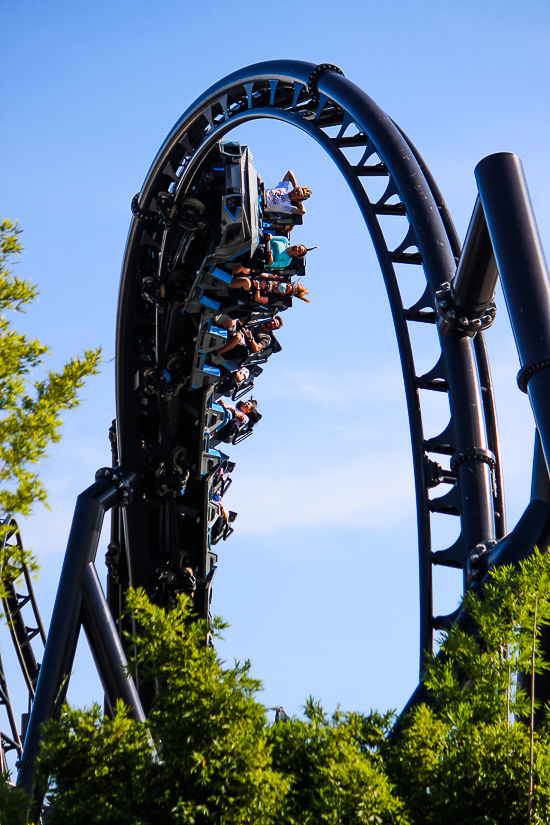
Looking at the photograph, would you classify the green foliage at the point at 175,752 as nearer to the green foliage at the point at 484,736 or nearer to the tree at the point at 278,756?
the tree at the point at 278,756

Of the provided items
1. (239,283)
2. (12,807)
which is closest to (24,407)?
(12,807)

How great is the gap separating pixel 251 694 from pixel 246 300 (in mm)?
8699

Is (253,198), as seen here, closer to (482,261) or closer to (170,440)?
(170,440)

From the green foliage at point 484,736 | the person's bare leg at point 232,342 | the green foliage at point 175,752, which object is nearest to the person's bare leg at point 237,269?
the person's bare leg at point 232,342

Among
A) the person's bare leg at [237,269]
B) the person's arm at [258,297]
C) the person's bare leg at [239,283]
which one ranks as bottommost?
the person's bare leg at [239,283]

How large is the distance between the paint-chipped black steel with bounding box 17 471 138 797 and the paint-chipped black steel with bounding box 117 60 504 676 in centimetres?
174

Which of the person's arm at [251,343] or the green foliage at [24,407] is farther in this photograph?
the person's arm at [251,343]

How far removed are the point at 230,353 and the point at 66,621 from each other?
4.68 m

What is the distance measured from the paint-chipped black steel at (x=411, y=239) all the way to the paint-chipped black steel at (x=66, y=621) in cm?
A: 174

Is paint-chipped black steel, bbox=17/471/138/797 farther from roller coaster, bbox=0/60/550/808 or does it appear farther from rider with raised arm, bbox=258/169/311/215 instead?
rider with raised arm, bbox=258/169/311/215

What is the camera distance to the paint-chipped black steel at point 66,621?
809 centimetres

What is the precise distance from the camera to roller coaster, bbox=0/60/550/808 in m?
5.64

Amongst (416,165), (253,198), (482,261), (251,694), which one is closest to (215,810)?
(251,694)

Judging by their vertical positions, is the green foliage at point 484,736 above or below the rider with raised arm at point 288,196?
below
